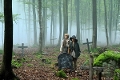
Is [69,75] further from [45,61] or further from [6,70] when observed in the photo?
[45,61]

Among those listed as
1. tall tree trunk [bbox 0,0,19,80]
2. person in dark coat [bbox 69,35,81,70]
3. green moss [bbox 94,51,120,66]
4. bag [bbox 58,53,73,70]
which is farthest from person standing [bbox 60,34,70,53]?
tall tree trunk [bbox 0,0,19,80]

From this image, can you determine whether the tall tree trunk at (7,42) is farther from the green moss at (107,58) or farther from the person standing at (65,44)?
the person standing at (65,44)

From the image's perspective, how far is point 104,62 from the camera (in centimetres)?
1016

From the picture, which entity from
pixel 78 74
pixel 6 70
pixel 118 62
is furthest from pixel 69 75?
pixel 6 70

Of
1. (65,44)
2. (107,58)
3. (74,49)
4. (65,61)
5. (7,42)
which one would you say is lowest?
(65,61)

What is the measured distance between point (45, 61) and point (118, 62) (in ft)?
22.3

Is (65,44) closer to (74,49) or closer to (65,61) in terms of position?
(74,49)

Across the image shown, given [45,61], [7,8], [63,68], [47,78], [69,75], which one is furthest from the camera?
[45,61]

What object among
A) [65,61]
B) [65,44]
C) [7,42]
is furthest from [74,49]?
[7,42]

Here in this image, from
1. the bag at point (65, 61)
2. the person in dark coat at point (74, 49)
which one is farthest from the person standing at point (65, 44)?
the bag at point (65, 61)

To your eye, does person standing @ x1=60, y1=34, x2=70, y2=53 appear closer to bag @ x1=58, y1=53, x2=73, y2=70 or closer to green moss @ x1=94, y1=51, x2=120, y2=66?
bag @ x1=58, y1=53, x2=73, y2=70

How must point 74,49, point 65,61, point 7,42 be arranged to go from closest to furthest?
point 7,42 < point 65,61 < point 74,49

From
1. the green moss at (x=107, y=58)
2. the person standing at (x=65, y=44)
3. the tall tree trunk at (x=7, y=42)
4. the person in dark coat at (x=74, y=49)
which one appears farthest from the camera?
the person standing at (x=65, y=44)

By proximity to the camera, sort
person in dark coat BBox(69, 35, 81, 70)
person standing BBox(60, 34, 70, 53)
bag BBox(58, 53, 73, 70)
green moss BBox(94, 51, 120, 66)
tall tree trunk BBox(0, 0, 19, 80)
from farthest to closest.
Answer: person standing BBox(60, 34, 70, 53)
person in dark coat BBox(69, 35, 81, 70)
bag BBox(58, 53, 73, 70)
green moss BBox(94, 51, 120, 66)
tall tree trunk BBox(0, 0, 19, 80)
